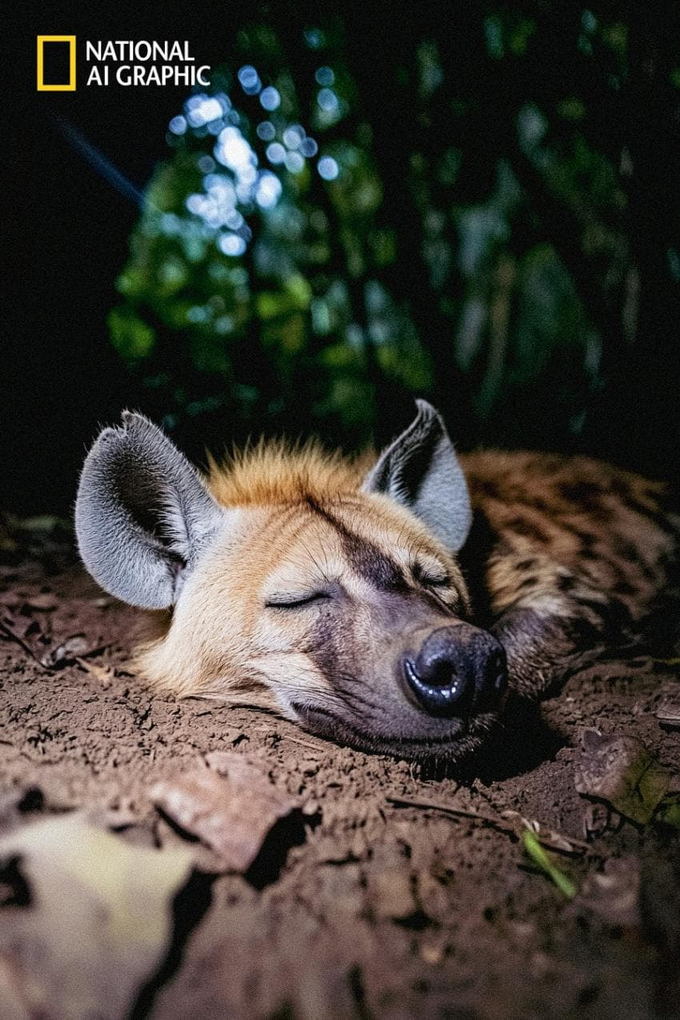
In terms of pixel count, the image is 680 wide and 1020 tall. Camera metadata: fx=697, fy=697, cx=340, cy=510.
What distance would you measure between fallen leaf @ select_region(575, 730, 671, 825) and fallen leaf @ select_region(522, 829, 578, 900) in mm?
207

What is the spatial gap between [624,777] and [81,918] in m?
1.06

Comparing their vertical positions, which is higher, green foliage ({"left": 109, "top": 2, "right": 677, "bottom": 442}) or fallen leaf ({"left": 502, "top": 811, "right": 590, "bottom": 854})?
green foliage ({"left": 109, "top": 2, "right": 677, "bottom": 442})

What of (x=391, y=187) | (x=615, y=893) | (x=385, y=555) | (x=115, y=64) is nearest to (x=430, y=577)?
(x=385, y=555)

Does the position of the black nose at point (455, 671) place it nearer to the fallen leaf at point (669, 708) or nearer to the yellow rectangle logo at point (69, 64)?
the fallen leaf at point (669, 708)

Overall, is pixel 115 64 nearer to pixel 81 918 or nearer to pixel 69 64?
pixel 69 64

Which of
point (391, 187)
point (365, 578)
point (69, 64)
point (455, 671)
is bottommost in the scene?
point (455, 671)

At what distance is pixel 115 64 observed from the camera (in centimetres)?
258

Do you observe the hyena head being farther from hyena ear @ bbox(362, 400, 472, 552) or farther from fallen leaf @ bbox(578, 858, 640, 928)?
fallen leaf @ bbox(578, 858, 640, 928)

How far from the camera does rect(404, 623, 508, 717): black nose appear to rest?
1411 millimetres

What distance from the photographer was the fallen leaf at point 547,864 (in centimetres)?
116

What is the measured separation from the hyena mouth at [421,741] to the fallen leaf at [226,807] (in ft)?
1.02

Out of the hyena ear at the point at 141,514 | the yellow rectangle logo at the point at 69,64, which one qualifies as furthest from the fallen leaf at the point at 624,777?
the yellow rectangle logo at the point at 69,64

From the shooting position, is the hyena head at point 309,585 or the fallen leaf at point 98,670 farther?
the fallen leaf at point 98,670

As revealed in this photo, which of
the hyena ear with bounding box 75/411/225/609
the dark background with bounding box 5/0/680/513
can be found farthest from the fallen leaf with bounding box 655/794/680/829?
the dark background with bounding box 5/0/680/513
